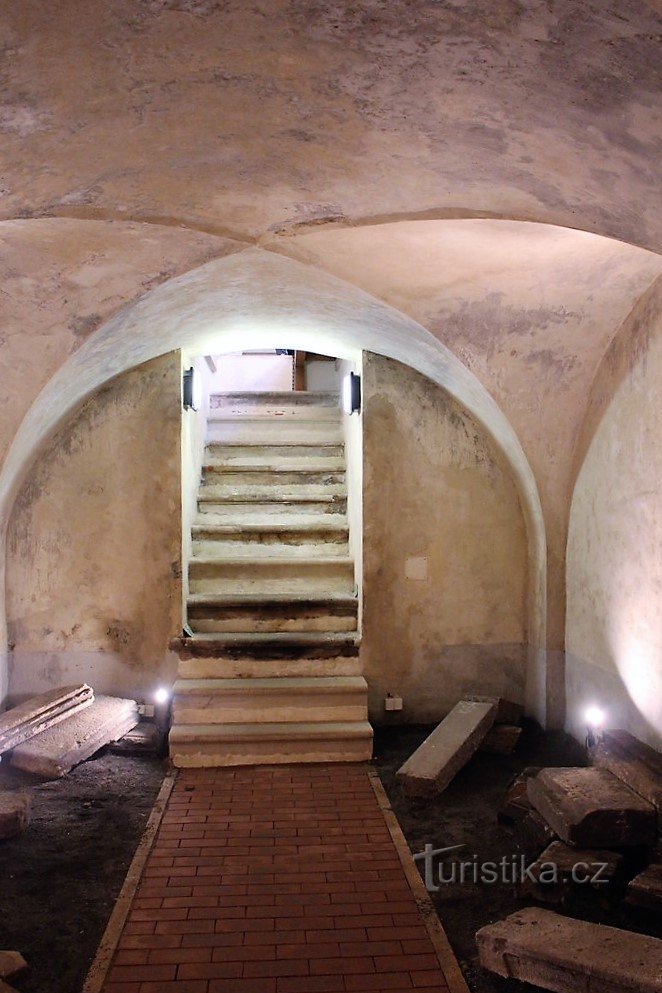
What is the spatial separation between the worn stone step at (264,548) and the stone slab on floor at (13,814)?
3793 mm

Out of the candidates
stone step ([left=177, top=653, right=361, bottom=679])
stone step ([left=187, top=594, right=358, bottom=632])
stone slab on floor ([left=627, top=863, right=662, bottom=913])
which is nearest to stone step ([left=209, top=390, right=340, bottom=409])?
stone step ([left=187, top=594, right=358, bottom=632])

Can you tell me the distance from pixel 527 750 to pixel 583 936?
3456 mm

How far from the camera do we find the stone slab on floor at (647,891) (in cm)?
396

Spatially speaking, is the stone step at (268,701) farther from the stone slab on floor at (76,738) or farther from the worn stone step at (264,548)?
the worn stone step at (264,548)

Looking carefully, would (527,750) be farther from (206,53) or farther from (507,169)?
(206,53)

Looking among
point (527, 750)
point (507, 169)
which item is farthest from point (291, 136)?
point (527, 750)

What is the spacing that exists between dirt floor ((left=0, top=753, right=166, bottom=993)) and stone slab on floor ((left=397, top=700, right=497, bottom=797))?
2057mm

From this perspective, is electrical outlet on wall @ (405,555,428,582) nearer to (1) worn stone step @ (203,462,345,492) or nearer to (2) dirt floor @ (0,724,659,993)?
(2) dirt floor @ (0,724,659,993)

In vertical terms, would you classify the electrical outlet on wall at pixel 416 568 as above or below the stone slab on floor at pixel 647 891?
above

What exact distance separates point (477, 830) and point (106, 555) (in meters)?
4.37

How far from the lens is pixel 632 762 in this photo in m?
5.04

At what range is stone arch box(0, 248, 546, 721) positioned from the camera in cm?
576

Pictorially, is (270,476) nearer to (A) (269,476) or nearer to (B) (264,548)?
(A) (269,476)

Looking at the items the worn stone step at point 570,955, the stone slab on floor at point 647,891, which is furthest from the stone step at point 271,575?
the worn stone step at point 570,955
